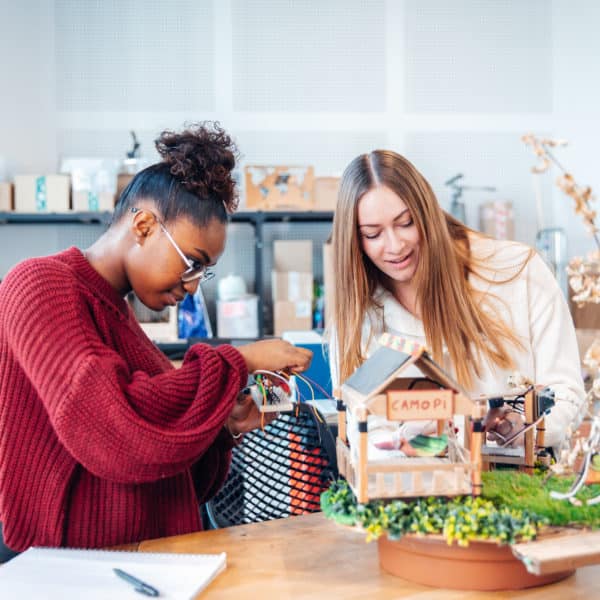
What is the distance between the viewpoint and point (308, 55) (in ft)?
14.9

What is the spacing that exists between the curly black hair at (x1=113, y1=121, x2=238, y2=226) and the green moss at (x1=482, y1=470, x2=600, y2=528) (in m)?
0.71

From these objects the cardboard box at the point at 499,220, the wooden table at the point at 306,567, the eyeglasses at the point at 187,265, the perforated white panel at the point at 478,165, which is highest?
the perforated white panel at the point at 478,165

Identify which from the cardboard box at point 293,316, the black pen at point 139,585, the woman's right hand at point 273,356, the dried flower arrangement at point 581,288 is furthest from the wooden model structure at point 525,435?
the cardboard box at point 293,316

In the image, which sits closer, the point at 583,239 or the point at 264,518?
the point at 264,518

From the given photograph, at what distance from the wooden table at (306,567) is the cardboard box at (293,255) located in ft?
9.55

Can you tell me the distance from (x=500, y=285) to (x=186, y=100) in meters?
3.14

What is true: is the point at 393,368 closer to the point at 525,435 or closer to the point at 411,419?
the point at 411,419

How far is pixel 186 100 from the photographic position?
4449mm

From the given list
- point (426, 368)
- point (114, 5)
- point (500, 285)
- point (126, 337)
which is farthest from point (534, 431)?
point (114, 5)

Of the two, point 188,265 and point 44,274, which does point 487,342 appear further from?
point 44,274

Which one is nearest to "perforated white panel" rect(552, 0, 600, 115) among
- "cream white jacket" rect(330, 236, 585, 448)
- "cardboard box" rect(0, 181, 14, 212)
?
"cream white jacket" rect(330, 236, 585, 448)

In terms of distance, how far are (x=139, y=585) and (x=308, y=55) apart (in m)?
4.03

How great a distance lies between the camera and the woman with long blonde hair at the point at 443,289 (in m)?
1.73

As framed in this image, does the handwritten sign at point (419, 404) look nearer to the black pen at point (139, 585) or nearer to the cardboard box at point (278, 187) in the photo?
the black pen at point (139, 585)
